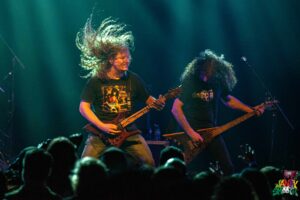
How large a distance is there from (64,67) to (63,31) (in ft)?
2.74

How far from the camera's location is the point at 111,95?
291 inches

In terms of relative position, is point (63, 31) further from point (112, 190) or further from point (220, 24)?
point (112, 190)

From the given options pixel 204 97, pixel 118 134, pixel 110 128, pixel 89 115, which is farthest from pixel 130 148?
pixel 204 97

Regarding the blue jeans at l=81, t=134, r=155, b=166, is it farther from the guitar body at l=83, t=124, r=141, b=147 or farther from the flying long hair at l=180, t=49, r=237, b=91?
the flying long hair at l=180, t=49, r=237, b=91

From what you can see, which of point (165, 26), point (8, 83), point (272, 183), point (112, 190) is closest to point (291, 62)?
point (165, 26)

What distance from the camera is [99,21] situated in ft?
38.5

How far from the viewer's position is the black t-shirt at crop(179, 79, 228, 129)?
8086 mm

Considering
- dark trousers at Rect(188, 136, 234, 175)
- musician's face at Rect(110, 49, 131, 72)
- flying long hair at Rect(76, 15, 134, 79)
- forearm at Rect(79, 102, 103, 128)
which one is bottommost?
dark trousers at Rect(188, 136, 234, 175)

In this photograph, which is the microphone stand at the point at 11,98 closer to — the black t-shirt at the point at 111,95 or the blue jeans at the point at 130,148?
the black t-shirt at the point at 111,95

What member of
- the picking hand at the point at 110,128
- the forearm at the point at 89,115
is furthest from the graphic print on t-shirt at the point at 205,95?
the forearm at the point at 89,115

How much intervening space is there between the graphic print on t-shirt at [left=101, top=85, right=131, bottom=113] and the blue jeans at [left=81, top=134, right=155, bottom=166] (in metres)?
0.45

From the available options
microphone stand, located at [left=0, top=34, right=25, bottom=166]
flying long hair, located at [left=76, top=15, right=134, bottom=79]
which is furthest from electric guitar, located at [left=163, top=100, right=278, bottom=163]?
microphone stand, located at [left=0, top=34, right=25, bottom=166]

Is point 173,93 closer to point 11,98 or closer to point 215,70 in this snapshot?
point 215,70

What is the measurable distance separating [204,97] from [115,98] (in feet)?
4.98
